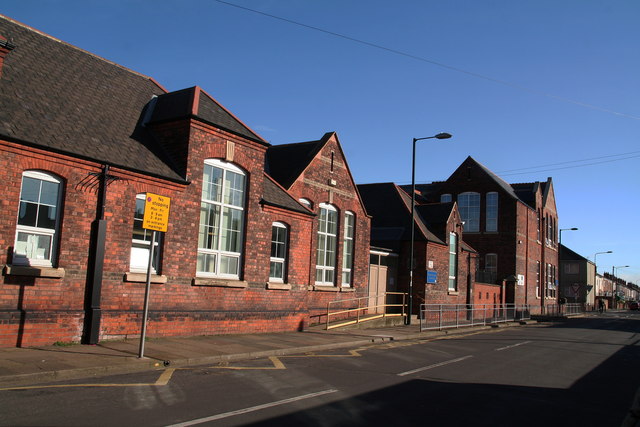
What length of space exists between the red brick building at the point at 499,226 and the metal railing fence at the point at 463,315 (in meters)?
5.96

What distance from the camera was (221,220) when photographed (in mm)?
16094

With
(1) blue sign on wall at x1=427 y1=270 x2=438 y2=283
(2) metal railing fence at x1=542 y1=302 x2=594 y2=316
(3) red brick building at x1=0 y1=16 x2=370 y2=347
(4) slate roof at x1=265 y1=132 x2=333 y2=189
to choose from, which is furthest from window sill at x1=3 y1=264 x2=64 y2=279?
(2) metal railing fence at x1=542 y1=302 x2=594 y2=316

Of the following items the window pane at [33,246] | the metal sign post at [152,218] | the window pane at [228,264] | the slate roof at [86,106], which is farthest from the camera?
the window pane at [228,264]

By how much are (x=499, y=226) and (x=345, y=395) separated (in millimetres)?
37249

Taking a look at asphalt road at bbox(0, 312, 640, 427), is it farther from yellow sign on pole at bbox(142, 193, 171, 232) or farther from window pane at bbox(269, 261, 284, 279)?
window pane at bbox(269, 261, 284, 279)

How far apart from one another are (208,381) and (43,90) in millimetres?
8558

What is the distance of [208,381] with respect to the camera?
9.17 metres

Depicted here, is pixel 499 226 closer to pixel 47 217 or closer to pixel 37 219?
pixel 47 217

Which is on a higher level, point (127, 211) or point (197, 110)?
point (197, 110)

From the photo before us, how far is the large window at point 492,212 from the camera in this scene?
142 ft

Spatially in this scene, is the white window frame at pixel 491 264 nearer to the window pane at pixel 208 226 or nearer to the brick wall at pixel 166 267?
the brick wall at pixel 166 267

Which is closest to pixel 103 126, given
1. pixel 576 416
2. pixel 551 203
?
pixel 576 416

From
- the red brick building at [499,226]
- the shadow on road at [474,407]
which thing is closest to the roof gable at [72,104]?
the shadow on road at [474,407]

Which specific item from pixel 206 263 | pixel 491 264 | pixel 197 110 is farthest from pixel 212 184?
pixel 491 264
